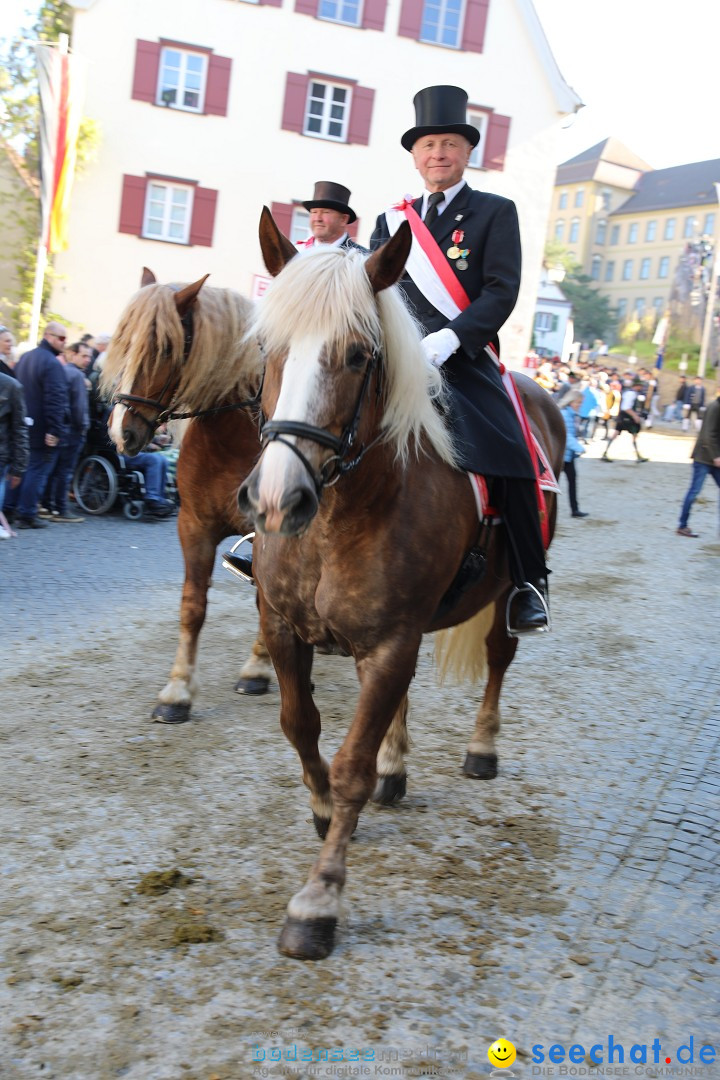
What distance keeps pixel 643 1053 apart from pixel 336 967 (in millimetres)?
967

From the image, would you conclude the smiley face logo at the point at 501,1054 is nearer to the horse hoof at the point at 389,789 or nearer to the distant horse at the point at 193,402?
the horse hoof at the point at 389,789

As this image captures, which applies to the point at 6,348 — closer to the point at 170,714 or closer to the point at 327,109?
the point at 170,714

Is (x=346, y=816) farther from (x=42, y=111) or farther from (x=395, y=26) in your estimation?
(x=395, y=26)

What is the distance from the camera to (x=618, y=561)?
1233cm

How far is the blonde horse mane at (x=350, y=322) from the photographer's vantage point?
2.83 metres

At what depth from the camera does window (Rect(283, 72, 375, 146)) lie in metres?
25.3

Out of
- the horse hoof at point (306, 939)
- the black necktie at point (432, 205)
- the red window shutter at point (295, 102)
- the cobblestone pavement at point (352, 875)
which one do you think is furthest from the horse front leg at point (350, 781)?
the red window shutter at point (295, 102)

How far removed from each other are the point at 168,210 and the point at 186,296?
21.7m

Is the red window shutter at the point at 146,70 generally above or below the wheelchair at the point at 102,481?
above

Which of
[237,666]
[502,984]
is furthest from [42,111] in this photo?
[502,984]

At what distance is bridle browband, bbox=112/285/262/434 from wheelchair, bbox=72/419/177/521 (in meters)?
7.25

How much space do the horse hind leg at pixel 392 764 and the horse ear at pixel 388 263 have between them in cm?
212

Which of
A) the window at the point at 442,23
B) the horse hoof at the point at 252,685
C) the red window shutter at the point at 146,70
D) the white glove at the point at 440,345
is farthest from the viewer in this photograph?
the window at the point at 442,23

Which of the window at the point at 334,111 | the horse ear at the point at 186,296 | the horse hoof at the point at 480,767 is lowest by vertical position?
the horse hoof at the point at 480,767
